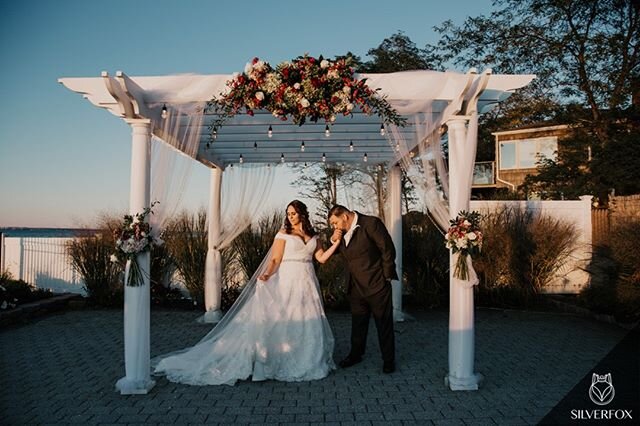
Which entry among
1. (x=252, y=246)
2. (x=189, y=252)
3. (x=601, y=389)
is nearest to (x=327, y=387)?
(x=601, y=389)

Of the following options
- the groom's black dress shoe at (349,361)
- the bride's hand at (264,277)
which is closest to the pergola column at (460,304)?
the groom's black dress shoe at (349,361)

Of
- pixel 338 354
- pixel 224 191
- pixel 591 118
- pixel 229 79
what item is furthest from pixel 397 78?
pixel 591 118

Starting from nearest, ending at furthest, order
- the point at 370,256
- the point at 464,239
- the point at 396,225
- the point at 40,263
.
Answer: the point at 464,239
the point at 370,256
the point at 396,225
the point at 40,263

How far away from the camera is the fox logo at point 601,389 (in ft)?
14.2

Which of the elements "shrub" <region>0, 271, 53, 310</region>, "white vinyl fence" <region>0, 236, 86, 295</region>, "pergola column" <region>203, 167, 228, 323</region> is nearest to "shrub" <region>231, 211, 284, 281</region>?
"pergola column" <region>203, 167, 228, 323</region>

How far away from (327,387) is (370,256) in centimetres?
146

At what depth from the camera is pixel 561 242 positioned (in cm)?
964

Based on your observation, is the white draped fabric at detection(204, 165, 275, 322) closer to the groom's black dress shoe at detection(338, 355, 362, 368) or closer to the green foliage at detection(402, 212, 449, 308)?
the groom's black dress shoe at detection(338, 355, 362, 368)

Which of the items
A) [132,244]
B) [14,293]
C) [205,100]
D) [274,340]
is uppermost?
[205,100]

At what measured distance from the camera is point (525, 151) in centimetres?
2252

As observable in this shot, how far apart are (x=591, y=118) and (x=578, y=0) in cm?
387

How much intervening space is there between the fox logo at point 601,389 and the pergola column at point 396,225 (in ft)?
11.9

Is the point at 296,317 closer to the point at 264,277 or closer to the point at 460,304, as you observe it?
the point at 264,277

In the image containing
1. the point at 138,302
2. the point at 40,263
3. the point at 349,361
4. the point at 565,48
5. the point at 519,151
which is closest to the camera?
the point at 138,302
